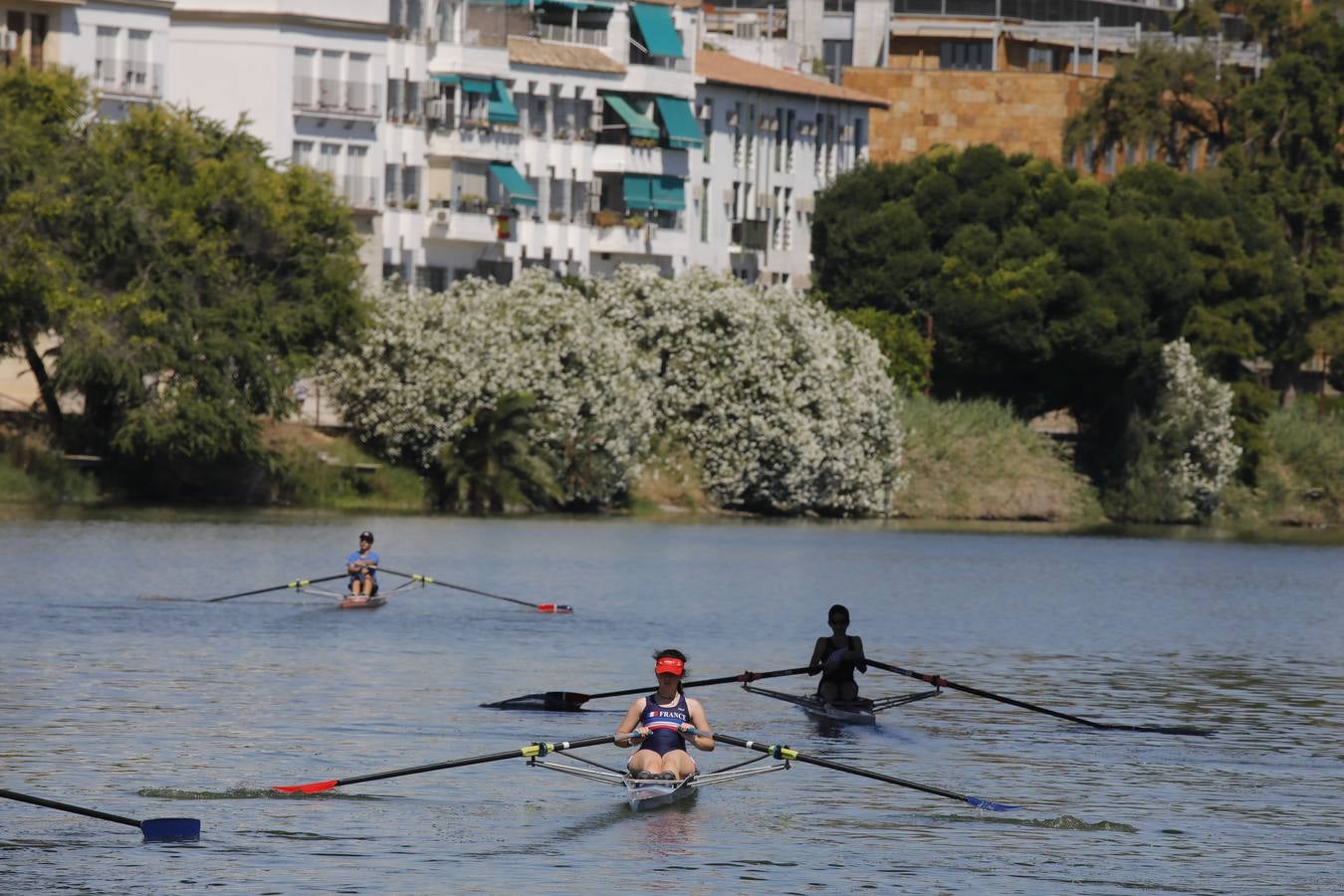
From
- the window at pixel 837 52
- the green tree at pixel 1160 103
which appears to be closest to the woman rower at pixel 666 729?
the green tree at pixel 1160 103

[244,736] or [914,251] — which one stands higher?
[914,251]

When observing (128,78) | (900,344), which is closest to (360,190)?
(128,78)

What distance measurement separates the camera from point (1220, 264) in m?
140

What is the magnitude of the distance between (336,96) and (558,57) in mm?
15496

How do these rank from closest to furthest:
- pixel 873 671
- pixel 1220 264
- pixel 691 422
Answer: pixel 873 671 < pixel 691 422 < pixel 1220 264

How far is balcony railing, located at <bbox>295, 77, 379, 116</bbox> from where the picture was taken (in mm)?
127000

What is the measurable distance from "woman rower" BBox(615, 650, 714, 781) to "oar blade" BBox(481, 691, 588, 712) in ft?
30.5

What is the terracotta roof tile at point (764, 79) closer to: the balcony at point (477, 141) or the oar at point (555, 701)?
the balcony at point (477, 141)

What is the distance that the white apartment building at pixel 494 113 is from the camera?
126 meters

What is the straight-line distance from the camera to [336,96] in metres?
128

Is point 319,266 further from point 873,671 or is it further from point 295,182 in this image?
point 873,671

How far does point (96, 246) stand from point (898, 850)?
67.1 meters

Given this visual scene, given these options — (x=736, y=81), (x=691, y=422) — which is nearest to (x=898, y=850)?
(x=691, y=422)

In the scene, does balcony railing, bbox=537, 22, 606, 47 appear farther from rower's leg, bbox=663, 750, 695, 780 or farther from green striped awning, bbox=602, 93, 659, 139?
rower's leg, bbox=663, 750, 695, 780
